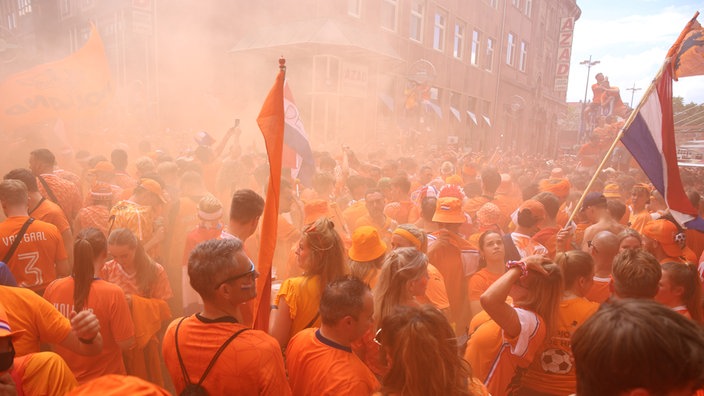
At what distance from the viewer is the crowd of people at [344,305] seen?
1235 mm

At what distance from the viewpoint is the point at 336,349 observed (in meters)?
1.91

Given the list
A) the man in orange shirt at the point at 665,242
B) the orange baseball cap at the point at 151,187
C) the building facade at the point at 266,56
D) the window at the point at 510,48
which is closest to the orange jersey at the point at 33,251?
the orange baseball cap at the point at 151,187

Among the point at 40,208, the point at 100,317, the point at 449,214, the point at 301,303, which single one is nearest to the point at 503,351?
the point at 301,303

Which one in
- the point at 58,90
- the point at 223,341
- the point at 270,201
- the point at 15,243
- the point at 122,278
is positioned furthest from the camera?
the point at 58,90

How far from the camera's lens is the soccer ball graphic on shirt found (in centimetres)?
227

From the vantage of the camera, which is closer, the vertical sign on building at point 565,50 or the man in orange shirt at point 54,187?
the man in orange shirt at point 54,187

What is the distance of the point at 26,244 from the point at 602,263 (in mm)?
4295

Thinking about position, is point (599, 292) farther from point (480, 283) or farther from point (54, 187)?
point (54, 187)

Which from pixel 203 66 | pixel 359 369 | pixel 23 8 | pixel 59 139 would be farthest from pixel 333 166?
pixel 23 8

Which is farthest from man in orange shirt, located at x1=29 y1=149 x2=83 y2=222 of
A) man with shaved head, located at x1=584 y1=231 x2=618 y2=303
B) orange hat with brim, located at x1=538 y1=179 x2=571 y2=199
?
orange hat with brim, located at x1=538 y1=179 x2=571 y2=199

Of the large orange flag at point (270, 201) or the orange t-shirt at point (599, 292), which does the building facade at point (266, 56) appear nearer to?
the large orange flag at point (270, 201)

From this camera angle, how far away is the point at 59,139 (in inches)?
281

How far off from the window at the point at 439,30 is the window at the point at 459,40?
1477mm

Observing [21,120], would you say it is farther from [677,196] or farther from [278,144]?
[677,196]
